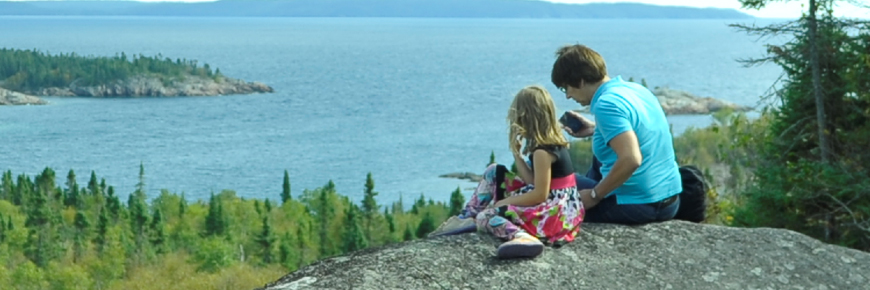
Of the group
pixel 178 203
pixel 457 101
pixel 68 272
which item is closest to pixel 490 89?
pixel 457 101

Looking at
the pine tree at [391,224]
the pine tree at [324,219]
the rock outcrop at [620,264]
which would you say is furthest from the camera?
the pine tree at [324,219]

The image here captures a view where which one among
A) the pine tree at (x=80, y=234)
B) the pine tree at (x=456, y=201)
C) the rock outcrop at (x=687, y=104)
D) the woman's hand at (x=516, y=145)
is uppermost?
the woman's hand at (x=516, y=145)

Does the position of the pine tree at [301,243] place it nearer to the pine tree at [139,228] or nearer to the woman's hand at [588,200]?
the pine tree at [139,228]

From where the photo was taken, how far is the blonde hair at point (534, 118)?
20.4 feet

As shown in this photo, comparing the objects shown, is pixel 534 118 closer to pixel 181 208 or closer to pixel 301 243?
pixel 301 243

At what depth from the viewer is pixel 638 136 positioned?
6723 millimetres

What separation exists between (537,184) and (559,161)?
212mm

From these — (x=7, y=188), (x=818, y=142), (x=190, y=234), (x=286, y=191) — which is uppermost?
(x=818, y=142)

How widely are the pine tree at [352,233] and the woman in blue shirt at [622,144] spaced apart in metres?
81.7

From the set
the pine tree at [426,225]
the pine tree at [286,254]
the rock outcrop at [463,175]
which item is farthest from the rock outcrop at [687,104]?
the pine tree at [286,254]

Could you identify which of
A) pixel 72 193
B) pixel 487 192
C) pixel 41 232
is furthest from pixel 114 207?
pixel 487 192

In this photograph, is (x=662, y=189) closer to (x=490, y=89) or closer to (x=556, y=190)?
(x=556, y=190)

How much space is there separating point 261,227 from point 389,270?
9263 cm

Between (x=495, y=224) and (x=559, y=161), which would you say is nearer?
(x=495, y=224)
